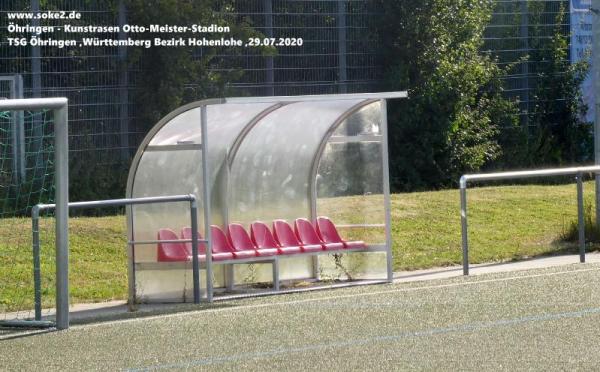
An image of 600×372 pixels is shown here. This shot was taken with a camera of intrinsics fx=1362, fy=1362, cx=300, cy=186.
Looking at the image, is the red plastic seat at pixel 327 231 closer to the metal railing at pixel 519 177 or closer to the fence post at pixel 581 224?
the metal railing at pixel 519 177

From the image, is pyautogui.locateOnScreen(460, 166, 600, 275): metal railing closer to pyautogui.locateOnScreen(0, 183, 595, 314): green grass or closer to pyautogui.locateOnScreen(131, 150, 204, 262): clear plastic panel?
pyautogui.locateOnScreen(0, 183, 595, 314): green grass

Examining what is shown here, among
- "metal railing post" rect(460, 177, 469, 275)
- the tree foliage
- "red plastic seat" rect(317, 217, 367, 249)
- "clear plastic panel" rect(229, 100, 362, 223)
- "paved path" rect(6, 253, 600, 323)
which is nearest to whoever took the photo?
"paved path" rect(6, 253, 600, 323)

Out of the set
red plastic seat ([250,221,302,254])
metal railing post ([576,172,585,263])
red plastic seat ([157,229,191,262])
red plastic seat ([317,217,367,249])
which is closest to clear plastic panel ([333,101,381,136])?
red plastic seat ([317,217,367,249])

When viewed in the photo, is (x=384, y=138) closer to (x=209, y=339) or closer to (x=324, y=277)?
(x=324, y=277)

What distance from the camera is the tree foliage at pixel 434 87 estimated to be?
82.3 feet

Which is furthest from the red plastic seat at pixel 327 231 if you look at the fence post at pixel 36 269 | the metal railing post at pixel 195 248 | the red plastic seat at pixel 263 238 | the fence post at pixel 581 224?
the fence post at pixel 36 269

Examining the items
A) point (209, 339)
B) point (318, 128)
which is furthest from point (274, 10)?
point (209, 339)

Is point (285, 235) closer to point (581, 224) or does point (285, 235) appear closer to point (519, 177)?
point (519, 177)

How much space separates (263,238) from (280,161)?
1.19 metres

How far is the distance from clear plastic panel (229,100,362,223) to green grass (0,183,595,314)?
460mm

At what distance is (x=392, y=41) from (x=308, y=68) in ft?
6.73

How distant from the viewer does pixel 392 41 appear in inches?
1005

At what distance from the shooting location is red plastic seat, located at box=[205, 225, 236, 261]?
1387cm

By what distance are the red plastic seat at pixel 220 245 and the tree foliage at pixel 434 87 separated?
1054 cm
